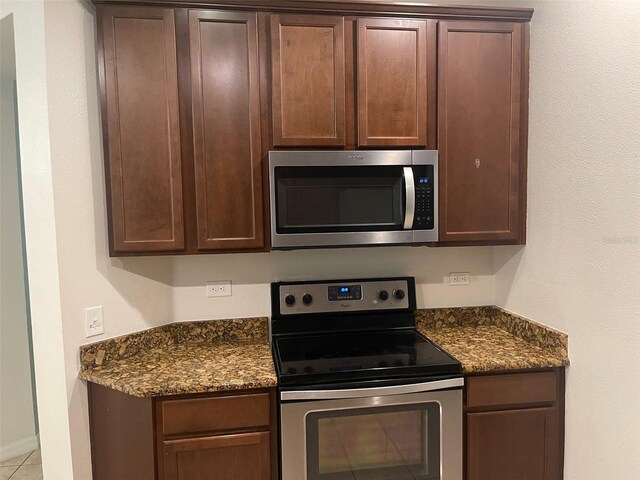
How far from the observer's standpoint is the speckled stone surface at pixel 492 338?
1.75m

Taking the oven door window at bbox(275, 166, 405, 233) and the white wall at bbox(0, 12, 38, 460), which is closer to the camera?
the oven door window at bbox(275, 166, 405, 233)

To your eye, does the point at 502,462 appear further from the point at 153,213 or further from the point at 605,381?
the point at 153,213

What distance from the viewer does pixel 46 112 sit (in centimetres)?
162

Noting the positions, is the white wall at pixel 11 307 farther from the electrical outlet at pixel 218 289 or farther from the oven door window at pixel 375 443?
the oven door window at pixel 375 443

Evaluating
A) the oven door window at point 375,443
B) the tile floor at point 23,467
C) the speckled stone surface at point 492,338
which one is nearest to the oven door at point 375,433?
the oven door window at point 375,443

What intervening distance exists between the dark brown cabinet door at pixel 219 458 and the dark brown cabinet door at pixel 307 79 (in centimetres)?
128

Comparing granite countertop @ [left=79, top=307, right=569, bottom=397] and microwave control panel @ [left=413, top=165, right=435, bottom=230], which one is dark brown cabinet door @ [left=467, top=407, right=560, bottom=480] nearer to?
granite countertop @ [left=79, top=307, right=569, bottom=397]

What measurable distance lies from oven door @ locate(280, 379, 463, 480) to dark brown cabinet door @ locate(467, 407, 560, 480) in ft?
0.30

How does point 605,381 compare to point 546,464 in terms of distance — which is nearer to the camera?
point 605,381

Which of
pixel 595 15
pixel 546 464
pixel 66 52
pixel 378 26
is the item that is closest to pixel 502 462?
pixel 546 464

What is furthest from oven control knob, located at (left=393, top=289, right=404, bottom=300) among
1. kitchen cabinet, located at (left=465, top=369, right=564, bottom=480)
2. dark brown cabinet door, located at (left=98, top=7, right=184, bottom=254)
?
dark brown cabinet door, located at (left=98, top=7, right=184, bottom=254)

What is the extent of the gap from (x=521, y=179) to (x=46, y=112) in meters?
2.14

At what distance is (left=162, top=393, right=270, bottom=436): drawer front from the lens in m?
1.59

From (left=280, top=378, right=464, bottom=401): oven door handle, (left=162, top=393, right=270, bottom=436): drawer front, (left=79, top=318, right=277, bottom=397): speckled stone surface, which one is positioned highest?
(left=79, top=318, right=277, bottom=397): speckled stone surface
